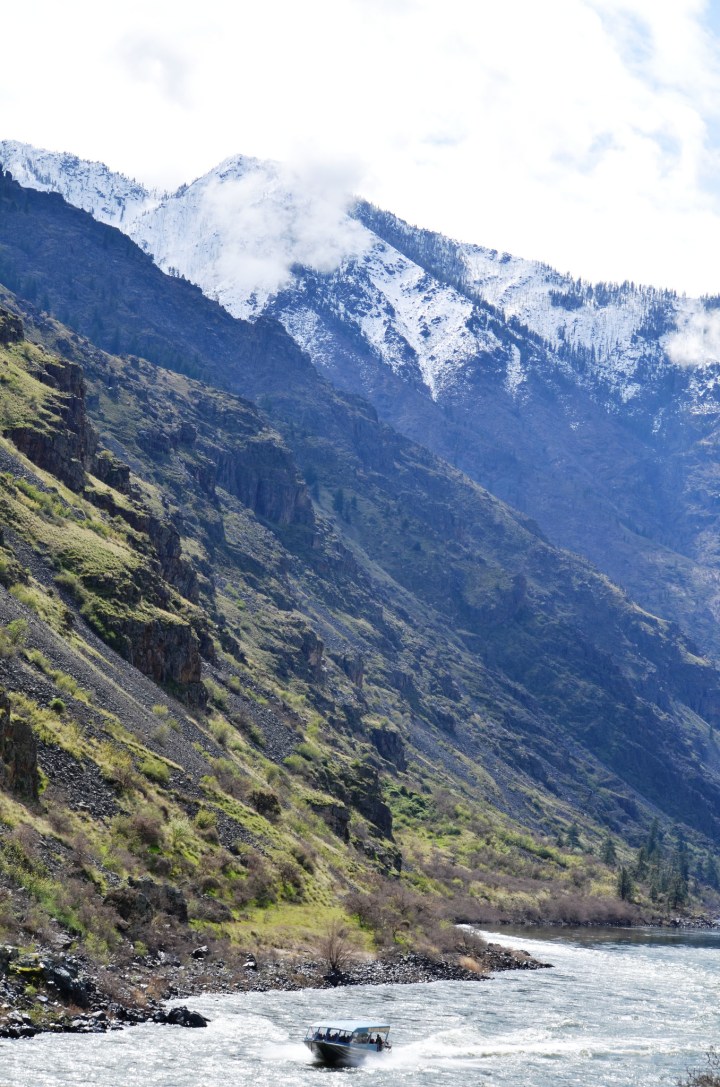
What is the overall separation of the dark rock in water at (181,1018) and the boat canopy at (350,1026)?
6.04 metres

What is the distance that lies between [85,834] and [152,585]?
63753mm

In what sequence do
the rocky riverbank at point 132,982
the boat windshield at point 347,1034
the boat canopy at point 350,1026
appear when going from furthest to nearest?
1. the boat canopy at point 350,1026
2. the boat windshield at point 347,1034
3. the rocky riverbank at point 132,982

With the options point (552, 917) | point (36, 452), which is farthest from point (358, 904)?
point (552, 917)

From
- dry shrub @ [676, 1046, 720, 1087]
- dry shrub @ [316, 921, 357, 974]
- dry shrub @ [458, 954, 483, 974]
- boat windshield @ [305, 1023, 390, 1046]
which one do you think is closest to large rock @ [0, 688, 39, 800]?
dry shrub @ [316, 921, 357, 974]

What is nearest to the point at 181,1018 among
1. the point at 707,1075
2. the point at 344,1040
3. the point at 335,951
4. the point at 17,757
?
the point at 344,1040

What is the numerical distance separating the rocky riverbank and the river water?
1126 millimetres

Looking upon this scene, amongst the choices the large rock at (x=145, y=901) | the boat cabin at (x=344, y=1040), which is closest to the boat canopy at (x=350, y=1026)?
Answer: the boat cabin at (x=344, y=1040)

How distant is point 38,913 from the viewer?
69.5m

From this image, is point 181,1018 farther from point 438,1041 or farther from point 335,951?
point 335,951

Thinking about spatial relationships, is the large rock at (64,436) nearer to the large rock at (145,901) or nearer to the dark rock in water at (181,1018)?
the large rock at (145,901)

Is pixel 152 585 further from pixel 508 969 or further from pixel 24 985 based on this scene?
pixel 24 985

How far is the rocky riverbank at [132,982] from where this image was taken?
199ft

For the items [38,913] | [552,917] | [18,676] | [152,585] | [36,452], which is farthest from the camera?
[552,917]

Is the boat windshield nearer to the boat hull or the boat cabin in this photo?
the boat cabin
